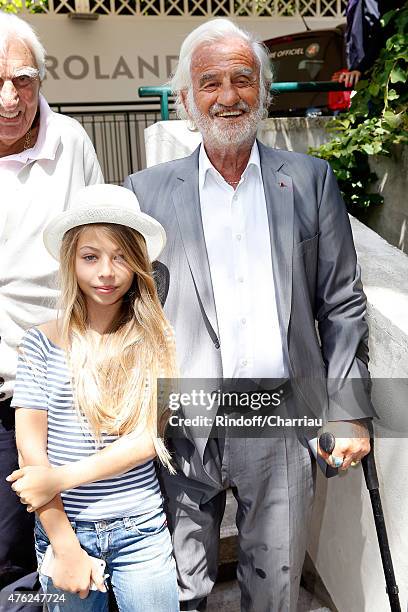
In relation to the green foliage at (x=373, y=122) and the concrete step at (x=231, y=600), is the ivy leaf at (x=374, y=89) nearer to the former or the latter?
the green foliage at (x=373, y=122)

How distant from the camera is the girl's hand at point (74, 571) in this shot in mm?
1747

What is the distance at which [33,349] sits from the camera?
1.82 meters

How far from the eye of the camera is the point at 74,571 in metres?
1.75

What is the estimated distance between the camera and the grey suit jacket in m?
1.93

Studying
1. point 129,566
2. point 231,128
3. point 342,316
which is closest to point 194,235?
point 231,128

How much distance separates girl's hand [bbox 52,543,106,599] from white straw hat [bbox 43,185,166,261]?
0.89 m

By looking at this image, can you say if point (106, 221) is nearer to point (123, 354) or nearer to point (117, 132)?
point (123, 354)

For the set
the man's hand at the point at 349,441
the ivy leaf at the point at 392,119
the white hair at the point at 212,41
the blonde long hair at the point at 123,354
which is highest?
the white hair at the point at 212,41

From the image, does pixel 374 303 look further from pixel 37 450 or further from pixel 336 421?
pixel 37 450

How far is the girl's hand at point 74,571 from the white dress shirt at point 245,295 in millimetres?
659

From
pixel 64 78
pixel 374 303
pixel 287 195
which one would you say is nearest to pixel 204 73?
pixel 287 195

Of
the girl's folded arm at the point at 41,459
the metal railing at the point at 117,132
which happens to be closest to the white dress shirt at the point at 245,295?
the girl's folded arm at the point at 41,459

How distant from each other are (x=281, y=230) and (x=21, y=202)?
840 millimetres

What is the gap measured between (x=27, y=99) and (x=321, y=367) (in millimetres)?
1276
